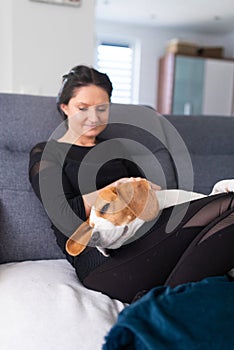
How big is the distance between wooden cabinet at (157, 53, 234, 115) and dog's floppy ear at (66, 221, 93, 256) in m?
4.25

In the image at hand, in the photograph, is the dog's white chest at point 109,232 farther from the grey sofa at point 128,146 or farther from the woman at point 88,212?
the grey sofa at point 128,146

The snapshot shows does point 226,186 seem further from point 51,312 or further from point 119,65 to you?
point 119,65

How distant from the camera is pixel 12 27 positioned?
6.70 ft

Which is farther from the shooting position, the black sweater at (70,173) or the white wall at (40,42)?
the white wall at (40,42)

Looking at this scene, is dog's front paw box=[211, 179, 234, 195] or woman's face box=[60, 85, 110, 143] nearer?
dog's front paw box=[211, 179, 234, 195]

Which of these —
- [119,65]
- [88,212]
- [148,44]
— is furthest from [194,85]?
[88,212]

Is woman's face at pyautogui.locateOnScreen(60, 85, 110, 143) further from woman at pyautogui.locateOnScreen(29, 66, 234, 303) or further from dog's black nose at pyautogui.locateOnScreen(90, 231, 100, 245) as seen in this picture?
dog's black nose at pyautogui.locateOnScreen(90, 231, 100, 245)

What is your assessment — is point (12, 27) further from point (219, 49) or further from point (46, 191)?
point (219, 49)

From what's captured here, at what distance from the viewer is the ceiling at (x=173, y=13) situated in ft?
14.0

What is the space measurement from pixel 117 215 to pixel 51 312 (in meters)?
0.28

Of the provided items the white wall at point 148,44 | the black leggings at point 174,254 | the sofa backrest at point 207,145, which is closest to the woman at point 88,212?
the black leggings at point 174,254

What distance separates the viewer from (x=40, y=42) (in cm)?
210

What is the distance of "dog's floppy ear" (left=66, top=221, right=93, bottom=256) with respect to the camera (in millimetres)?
1014

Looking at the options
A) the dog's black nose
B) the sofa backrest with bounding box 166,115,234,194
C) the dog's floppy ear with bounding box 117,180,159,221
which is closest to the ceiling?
the sofa backrest with bounding box 166,115,234,194
